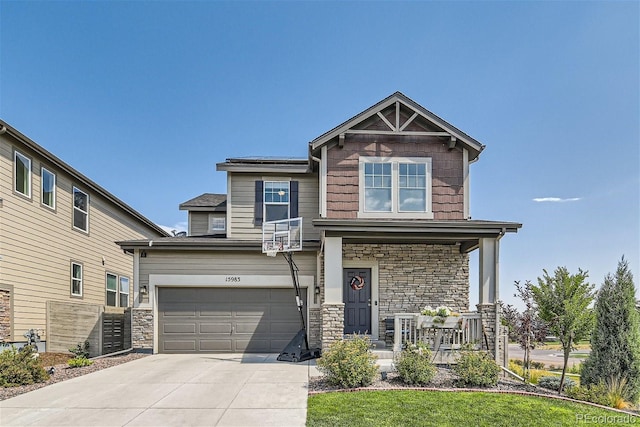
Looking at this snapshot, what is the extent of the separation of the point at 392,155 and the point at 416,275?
11.8 ft

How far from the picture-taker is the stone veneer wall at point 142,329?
12430 mm

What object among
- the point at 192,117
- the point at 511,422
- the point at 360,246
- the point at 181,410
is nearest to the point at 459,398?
the point at 511,422

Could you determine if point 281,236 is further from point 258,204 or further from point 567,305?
point 567,305

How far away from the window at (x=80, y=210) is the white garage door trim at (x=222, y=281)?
435 cm

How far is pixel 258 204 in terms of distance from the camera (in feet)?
46.4

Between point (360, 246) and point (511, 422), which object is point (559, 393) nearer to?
point (511, 422)

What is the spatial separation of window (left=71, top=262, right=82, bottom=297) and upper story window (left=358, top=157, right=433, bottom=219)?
9.82m

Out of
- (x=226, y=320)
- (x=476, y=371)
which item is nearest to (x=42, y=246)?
(x=226, y=320)

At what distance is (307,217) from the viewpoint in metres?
14.1

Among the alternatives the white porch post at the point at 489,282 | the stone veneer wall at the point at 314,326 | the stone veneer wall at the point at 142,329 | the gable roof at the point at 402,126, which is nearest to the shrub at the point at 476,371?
the white porch post at the point at 489,282

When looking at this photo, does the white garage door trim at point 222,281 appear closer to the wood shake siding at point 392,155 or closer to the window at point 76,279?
the wood shake siding at point 392,155

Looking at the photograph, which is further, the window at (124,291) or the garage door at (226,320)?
the window at (124,291)

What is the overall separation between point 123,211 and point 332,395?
47.8 ft

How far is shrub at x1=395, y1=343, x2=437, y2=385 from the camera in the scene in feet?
26.8
